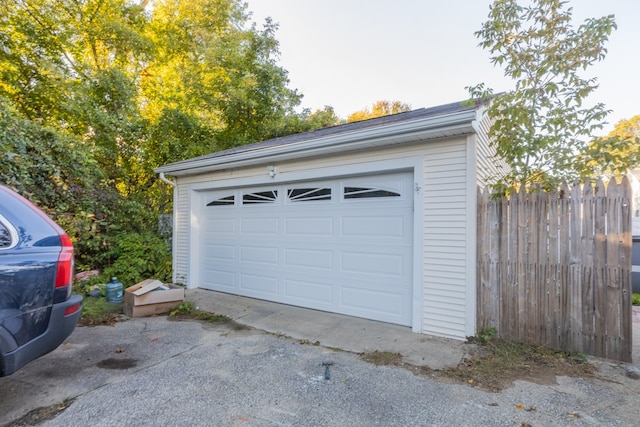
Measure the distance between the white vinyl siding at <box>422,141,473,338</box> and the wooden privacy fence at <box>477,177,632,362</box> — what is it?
0.21m

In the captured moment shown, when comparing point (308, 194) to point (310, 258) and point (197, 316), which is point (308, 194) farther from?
point (197, 316)

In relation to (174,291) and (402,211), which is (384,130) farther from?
(174,291)

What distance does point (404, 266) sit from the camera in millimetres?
4250

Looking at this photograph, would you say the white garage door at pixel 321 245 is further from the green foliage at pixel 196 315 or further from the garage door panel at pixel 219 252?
the green foliage at pixel 196 315

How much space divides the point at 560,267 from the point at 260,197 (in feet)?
14.6

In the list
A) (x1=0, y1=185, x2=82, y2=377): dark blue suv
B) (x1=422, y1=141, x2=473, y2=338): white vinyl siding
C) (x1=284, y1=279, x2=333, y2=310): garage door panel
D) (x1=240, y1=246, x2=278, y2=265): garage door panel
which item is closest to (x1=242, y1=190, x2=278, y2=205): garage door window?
(x1=240, y1=246, x2=278, y2=265): garage door panel

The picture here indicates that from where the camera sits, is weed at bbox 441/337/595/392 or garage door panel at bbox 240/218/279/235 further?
garage door panel at bbox 240/218/279/235

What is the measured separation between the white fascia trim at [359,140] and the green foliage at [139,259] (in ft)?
7.62

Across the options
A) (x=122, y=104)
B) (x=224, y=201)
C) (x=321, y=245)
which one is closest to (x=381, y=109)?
(x=122, y=104)

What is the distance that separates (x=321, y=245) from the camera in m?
4.98

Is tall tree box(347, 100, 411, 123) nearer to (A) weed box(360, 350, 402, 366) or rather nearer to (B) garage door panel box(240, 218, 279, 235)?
(B) garage door panel box(240, 218, 279, 235)

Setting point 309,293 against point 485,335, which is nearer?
point 485,335

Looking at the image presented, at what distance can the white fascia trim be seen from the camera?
3.61m

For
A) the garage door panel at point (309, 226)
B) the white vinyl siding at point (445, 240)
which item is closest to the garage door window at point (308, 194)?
the garage door panel at point (309, 226)
